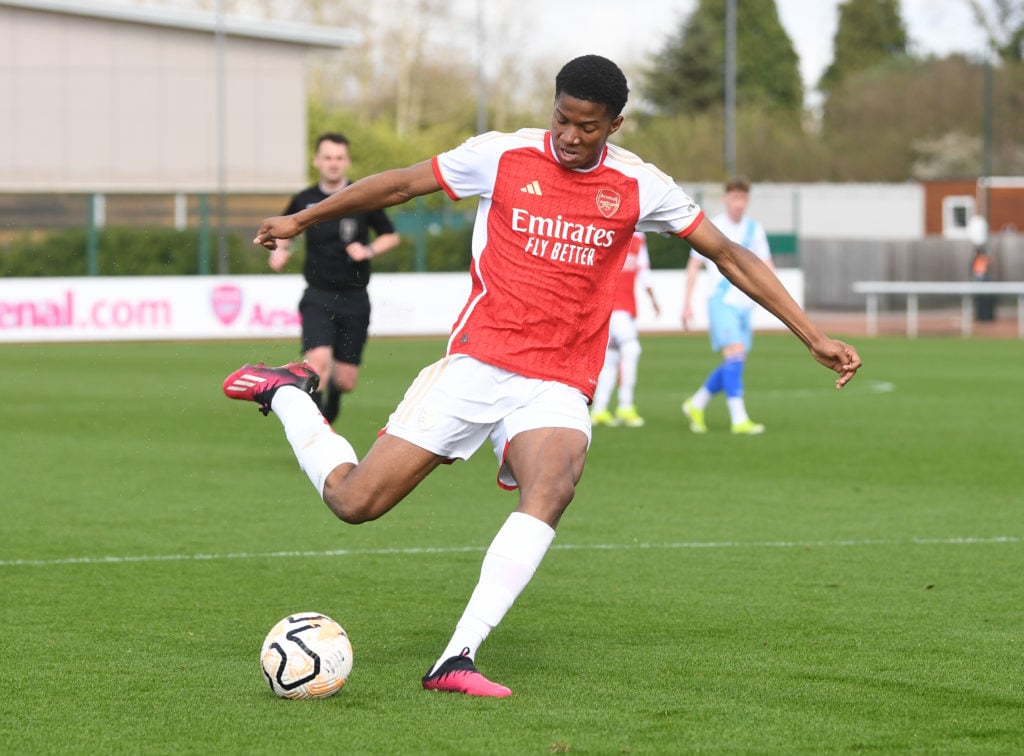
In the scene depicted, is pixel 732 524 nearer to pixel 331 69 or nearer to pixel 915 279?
pixel 915 279

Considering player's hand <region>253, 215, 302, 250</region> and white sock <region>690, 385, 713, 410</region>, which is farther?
white sock <region>690, 385, 713, 410</region>

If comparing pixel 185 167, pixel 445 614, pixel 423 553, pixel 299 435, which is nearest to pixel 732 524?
pixel 423 553

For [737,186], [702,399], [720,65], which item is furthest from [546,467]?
[720,65]

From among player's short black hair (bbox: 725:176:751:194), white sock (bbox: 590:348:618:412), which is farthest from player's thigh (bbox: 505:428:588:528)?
white sock (bbox: 590:348:618:412)

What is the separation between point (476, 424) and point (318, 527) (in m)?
4.11

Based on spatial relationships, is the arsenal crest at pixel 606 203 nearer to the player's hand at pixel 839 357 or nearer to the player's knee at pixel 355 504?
the player's hand at pixel 839 357

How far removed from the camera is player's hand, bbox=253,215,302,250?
5836 mm

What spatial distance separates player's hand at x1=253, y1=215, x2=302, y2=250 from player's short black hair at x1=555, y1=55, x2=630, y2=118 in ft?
3.24

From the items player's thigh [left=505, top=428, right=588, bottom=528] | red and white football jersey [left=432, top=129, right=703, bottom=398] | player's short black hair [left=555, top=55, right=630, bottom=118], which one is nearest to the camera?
player's short black hair [left=555, top=55, right=630, bottom=118]

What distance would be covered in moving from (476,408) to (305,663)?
3.28ft

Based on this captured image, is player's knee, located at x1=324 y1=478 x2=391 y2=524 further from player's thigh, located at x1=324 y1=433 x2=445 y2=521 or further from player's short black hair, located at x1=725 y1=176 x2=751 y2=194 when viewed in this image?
player's short black hair, located at x1=725 y1=176 x2=751 y2=194

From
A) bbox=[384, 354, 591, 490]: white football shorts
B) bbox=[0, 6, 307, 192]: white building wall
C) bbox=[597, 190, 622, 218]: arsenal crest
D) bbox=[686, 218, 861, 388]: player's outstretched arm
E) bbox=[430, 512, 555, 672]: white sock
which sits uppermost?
bbox=[0, 6, 307, 192]: white building wall

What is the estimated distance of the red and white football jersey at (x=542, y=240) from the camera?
579 centimetres

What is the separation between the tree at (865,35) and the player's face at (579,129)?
88.7 metres
